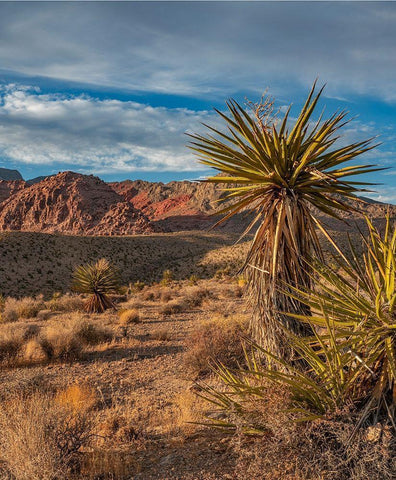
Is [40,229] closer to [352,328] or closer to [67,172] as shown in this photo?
[67,172]

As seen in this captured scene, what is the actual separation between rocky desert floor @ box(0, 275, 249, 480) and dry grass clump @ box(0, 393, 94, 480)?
0.15 metres

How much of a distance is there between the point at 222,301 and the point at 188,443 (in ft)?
48.6

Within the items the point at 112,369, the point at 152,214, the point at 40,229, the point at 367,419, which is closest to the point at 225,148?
the point at 367,419

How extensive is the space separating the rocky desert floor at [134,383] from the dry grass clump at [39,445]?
0.15 meters

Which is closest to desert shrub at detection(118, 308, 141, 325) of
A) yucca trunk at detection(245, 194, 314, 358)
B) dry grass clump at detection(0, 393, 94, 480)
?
yucca trunk at detection(245, 194, 314, 358)

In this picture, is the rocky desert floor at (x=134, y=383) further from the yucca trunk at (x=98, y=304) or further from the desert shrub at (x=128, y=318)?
the yucca trunk at (x=98, y=304)

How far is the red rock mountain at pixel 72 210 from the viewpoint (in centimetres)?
7975

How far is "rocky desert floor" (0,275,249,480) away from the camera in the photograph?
455cm

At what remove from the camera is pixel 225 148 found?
18.6ft

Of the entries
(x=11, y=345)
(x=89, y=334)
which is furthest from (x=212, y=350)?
(x=11, y=345)

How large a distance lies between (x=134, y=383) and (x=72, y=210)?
82.2 metres

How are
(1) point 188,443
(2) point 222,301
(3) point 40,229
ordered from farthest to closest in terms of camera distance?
(3) point 40,229 → (2) point 222,301 → (1) point 188,443

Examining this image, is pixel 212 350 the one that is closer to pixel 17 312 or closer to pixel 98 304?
pixel 98 304

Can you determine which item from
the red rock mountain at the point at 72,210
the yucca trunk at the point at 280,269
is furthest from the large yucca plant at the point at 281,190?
the red rock mountain at the point at 72,210
